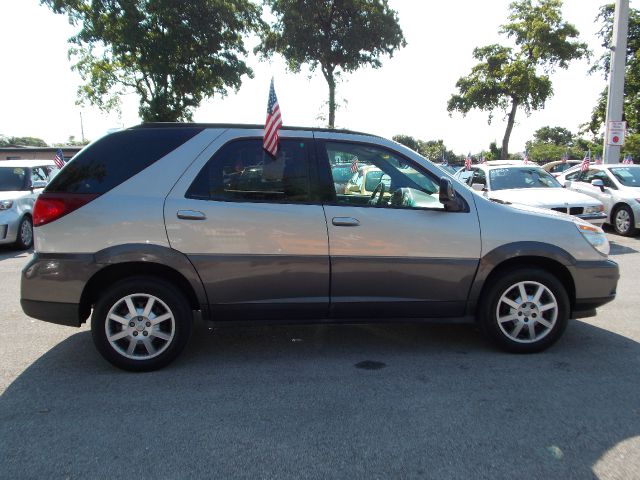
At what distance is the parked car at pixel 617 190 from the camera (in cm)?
1080

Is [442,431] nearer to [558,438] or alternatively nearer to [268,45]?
[558,438]

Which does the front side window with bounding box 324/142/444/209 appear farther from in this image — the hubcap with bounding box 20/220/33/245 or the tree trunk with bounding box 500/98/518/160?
the tree trunk with bounding box 500/98/518/160

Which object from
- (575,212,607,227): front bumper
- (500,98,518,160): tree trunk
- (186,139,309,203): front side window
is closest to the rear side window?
(186,139,309,203): front side window

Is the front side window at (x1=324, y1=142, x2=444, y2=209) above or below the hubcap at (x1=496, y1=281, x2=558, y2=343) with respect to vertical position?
above

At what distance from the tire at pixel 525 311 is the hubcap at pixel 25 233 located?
9246mm

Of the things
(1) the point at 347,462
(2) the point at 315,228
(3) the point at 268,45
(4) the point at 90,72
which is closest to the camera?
(1) the point at 347,462

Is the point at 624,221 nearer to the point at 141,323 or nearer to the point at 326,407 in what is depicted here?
the point at 326,407

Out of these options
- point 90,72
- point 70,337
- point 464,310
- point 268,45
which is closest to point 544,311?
point 464,310

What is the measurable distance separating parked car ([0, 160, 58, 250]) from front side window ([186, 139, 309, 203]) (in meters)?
6.83

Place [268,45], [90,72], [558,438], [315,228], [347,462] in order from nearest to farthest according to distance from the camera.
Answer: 1. [347,462]
2. [558,438]
3. [315,228]
4. [268,45]
5. [90,72]

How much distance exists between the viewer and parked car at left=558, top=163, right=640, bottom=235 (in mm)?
10797

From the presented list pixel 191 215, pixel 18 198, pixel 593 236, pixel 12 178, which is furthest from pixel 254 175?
pixel 12 178

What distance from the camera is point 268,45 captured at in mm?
25984

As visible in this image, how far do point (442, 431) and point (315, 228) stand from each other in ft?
5.65
